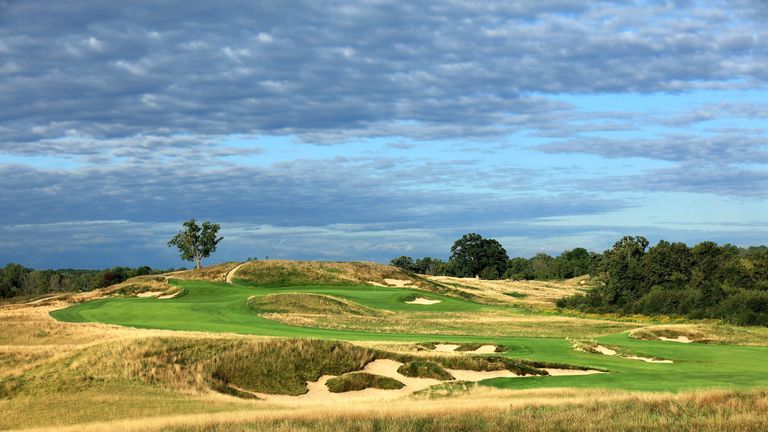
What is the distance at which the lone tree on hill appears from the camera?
11000 cm

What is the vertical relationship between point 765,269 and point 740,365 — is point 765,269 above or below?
above

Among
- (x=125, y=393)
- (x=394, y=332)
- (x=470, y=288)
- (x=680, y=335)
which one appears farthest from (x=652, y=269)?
(x=125, y=393)

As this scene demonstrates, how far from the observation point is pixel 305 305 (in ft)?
200

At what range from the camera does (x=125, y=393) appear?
24.0 m

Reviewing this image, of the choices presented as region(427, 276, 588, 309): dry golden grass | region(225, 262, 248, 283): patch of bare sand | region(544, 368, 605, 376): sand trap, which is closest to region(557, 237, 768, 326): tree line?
region(427, 276, 588, 309): dry golden grass

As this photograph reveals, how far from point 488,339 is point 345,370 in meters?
13.4

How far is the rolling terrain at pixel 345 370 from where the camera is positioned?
18.1 metres

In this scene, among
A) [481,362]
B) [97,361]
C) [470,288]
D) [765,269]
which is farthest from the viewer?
[470,288]

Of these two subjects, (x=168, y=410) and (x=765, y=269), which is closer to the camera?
(x=168, y=410)

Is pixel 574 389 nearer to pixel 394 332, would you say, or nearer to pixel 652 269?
pixel 394 332

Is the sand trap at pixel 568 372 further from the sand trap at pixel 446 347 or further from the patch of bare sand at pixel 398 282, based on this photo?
the patch of bare sand at pixel 398 282

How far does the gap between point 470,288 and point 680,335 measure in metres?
50.4

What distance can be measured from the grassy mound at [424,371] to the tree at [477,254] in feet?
388

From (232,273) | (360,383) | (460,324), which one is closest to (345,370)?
(360,383)
